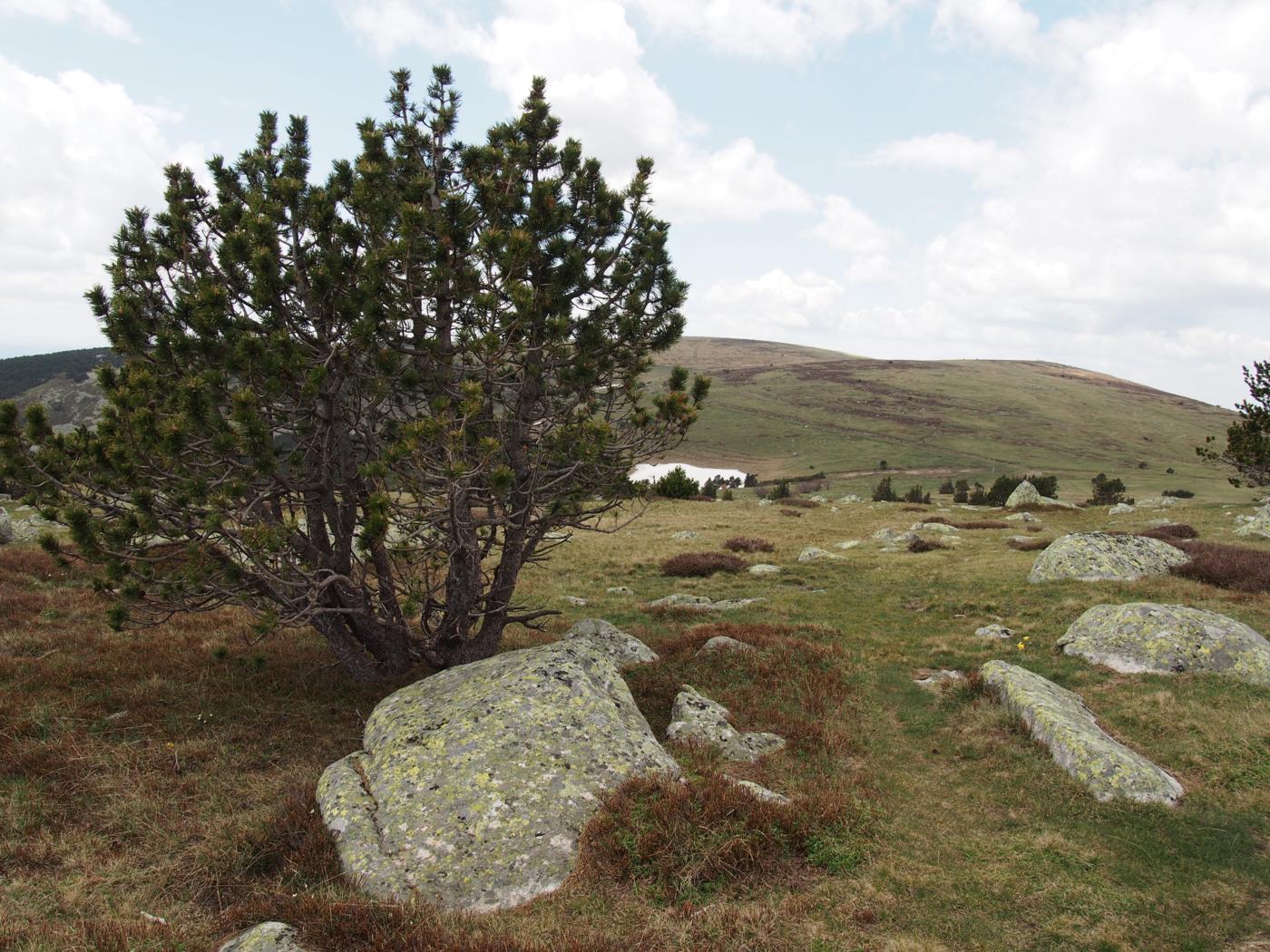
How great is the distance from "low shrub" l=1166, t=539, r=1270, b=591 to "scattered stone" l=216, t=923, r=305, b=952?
24.9 metres

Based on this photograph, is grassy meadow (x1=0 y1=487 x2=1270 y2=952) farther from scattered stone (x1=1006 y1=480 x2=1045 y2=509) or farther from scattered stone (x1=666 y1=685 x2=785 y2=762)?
scattered stone (x1=1006 y1=480 x2=1045 y2=509)

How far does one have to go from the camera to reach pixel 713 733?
37.2ft

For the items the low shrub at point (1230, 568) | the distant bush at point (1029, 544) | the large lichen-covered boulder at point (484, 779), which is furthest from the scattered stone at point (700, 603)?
the distant bush at point (1029, 544)

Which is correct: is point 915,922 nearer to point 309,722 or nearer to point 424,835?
point 424,835

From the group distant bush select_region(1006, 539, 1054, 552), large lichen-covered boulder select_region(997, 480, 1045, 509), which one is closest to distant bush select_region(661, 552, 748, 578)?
distant bush select_region(1006, 539, 1054, 552)

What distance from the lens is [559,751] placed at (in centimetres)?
928

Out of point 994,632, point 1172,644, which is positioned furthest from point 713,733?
point 994,632

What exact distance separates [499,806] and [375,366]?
7241mm

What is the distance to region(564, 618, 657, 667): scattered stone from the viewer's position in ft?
51.3

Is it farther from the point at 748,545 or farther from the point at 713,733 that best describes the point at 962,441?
the point at 713,733

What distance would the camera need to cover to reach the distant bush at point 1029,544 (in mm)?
30172

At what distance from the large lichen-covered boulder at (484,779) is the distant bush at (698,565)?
17.2 metres

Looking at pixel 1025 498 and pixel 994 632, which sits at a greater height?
pixel 1025 498

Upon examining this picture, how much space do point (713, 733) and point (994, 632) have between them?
1074cm
